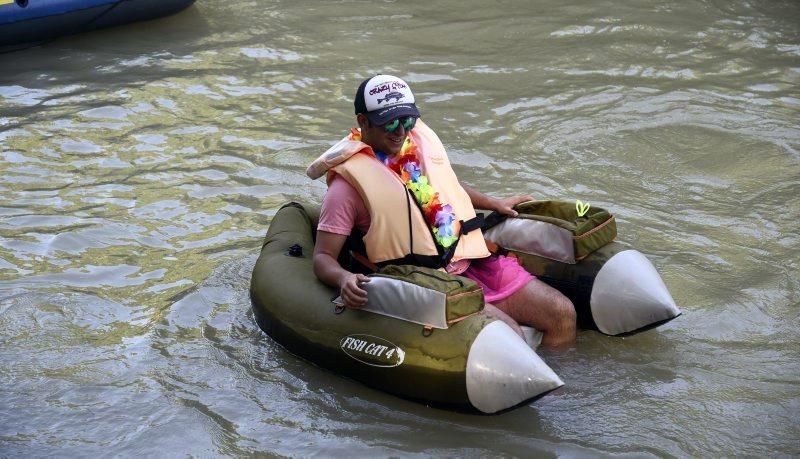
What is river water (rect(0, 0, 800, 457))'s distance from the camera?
4117 millimetres

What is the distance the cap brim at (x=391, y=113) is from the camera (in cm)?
435

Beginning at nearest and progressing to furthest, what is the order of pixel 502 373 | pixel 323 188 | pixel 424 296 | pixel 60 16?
pixel 502 373 → pixel 424 296 → pixel 323 188 → pixel 60 16

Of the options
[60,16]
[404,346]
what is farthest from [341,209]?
[60,16]

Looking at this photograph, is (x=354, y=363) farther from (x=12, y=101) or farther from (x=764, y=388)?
(x=12, y=101)

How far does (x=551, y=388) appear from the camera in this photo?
12.6 feet

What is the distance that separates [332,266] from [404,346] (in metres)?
0.53

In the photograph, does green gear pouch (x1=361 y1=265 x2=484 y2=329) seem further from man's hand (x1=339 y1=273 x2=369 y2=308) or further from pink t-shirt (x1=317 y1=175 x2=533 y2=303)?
pink t-shirt (x1=317 y1=175 x2=533 y2=303)

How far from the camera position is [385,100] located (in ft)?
14.4

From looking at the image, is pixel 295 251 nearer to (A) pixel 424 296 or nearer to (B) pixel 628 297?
(A) pixel 424 296

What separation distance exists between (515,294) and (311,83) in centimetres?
449

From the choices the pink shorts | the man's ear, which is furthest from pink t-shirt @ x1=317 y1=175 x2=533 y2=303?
the man's ear

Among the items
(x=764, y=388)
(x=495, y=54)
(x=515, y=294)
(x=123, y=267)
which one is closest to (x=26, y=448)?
(x=123, y=267)

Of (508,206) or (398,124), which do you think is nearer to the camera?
(398,124)

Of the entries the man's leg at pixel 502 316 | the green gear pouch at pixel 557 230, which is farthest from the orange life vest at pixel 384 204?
the green gear pouch at pixel 557 230
